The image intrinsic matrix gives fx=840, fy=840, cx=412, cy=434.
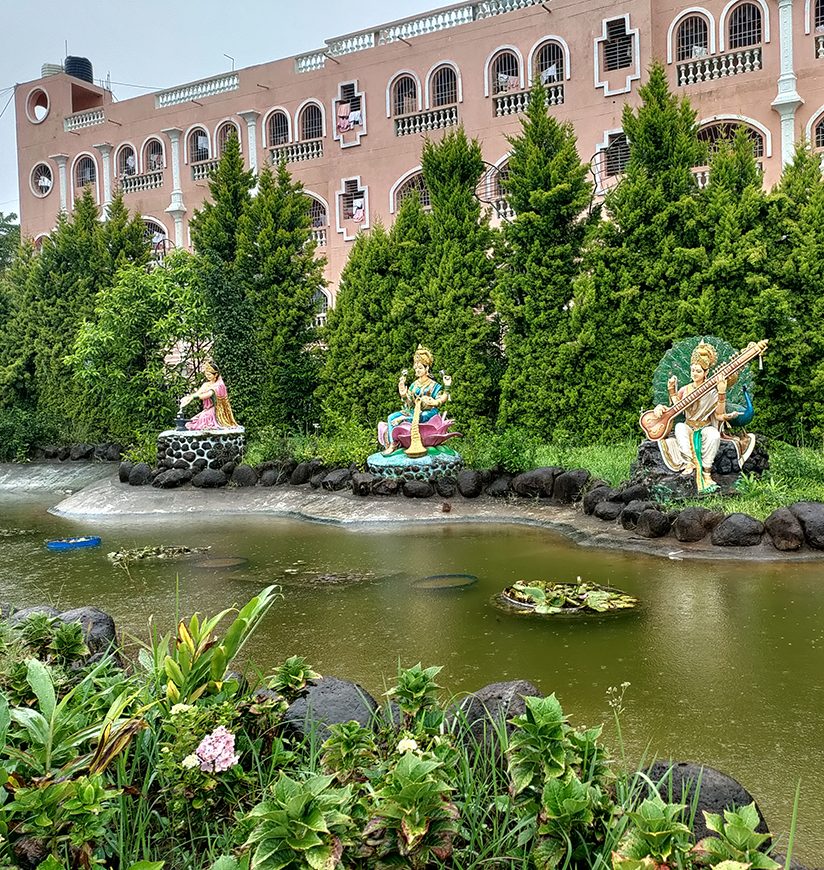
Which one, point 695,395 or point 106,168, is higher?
point 106,168

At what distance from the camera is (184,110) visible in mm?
23906

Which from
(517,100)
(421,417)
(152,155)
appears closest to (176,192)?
(152,155)

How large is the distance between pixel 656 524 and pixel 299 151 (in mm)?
17283

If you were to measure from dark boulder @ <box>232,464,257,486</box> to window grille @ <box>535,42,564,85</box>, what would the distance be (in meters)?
11.5

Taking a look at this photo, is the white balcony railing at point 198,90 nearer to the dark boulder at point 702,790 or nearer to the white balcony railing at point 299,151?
the white balcony railing at point 299,151

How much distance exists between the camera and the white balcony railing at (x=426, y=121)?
19.9 metres

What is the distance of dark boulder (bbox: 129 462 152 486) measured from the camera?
527 inches

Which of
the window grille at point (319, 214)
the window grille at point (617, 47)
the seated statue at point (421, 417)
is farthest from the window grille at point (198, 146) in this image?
the seated statue at point (421, 417)

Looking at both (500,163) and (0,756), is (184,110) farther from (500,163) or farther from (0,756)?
(0,756)

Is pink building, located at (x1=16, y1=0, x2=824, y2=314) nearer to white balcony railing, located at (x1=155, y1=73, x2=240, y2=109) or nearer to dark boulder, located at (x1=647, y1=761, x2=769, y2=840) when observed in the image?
white balcony railing, located at (x1=155, y1=73, x2=240, y2=109)

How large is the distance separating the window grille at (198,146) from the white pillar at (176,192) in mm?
366

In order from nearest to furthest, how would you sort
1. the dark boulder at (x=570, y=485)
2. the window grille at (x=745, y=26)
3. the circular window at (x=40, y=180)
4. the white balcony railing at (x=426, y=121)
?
→ the dark boulder at (x=570, y=485), the window grille at (x=745, y=26), the white balcony railing at (x=426, y=121), the circular window at (x=40, y=180)

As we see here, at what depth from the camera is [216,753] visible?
2.52 meters

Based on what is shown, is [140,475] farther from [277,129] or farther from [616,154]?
[277,129]
